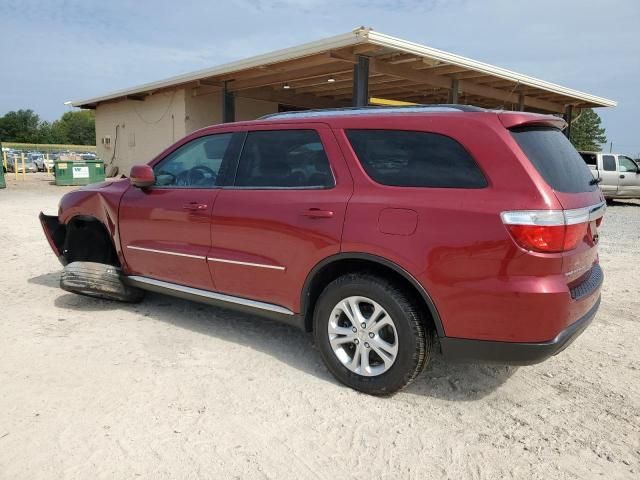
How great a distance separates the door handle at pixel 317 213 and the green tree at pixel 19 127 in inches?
3493

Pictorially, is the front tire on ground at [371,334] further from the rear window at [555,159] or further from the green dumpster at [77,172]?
the green dumpster at [77,172]

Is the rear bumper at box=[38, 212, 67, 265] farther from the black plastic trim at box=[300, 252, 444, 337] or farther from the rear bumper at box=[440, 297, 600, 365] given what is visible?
the rear bumper at box=[440, 297, 600, 365]

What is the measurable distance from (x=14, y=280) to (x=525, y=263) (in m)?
5.45

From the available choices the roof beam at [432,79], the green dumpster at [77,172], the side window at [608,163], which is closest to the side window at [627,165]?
the side window at [608,163]

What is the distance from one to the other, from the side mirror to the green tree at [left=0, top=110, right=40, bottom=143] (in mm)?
87096

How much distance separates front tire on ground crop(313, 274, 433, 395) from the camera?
2.95 m

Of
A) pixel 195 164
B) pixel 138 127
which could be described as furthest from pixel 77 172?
pixel 195 164

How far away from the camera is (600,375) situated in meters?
3.47

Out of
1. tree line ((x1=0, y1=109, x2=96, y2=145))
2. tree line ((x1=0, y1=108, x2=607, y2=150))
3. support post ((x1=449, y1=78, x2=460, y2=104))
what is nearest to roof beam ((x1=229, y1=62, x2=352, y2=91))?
support post ((x1=449, y1=78, x2=460, y2=104))

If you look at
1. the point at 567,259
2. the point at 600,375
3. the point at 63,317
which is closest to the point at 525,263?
the point at 567,259

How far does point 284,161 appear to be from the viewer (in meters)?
3.63

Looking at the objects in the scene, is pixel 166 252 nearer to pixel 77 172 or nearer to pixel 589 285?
pixel 589 285

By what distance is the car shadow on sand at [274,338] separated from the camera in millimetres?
3307

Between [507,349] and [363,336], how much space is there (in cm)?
85
